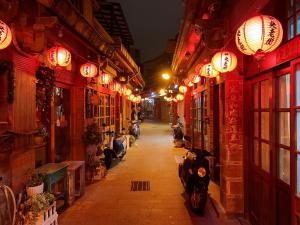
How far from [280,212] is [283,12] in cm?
330

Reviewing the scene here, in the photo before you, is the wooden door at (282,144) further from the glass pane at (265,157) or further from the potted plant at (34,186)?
the potted plant at (34,186)

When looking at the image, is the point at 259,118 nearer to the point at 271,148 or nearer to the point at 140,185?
the point at 271,148

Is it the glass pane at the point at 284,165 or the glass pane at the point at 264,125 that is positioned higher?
the glass pane at the point at 264,125

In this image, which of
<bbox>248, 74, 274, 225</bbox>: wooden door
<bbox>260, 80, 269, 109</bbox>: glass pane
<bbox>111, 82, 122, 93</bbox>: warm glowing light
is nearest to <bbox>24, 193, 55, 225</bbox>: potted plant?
<bbox>248, 74, 274, 225</bbox>: wooden door

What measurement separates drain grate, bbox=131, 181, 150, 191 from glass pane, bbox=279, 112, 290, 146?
522 centimetres

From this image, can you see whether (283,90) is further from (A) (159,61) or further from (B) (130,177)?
(A) (159,61)

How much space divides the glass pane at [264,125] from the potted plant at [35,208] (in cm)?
422

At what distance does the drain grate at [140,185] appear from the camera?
891 cm

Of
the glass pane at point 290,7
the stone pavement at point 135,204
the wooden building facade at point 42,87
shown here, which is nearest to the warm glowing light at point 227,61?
the glass pane at point 290,7

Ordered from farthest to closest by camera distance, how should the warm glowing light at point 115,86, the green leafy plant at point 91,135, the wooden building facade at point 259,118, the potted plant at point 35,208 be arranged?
the warm glowing light at point 115,86, the green leafy plant at point 91,135, the potted plant at point 35,208, the wooden building facade at point 259,118

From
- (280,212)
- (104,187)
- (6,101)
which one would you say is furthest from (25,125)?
(280,212)

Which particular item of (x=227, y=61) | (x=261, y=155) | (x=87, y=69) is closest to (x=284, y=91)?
(x=261, y=155)

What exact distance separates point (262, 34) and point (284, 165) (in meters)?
2.15

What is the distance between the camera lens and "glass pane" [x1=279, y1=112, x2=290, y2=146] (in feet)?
14.6
